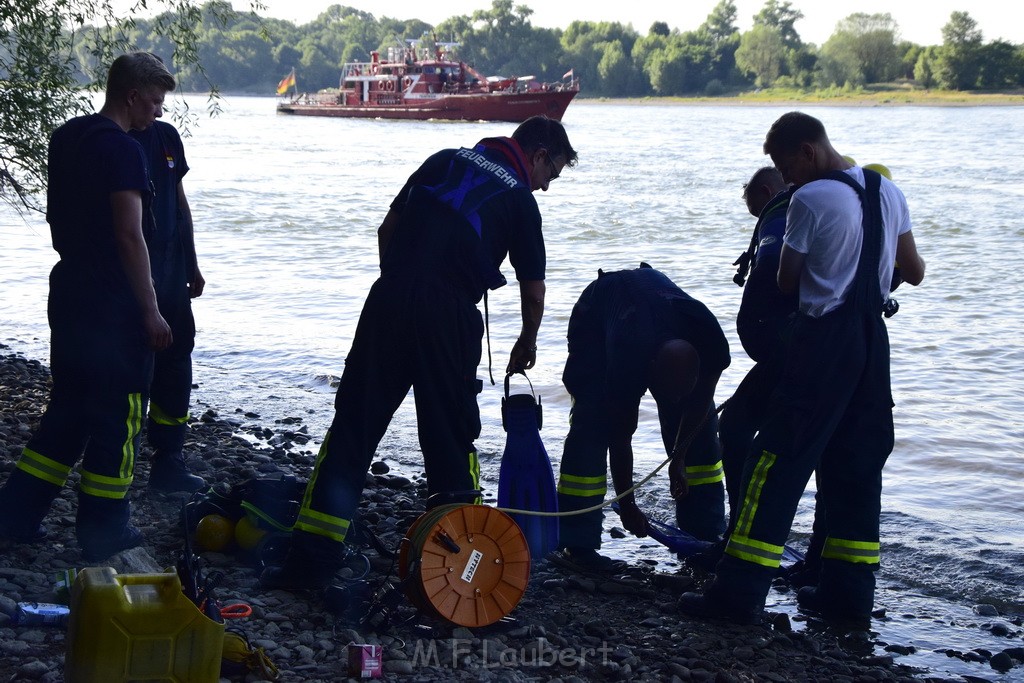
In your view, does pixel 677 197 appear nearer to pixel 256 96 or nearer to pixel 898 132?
pixel 898 132

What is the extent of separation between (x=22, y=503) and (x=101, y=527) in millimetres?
314

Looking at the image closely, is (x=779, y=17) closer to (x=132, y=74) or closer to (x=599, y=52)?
(x=599, y=52)

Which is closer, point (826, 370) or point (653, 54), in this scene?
point (826, 370)

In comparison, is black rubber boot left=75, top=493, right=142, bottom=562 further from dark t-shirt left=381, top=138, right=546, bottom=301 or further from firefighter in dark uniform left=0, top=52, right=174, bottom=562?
dark t-shirt left=381, top=138, right=546, bottom=301

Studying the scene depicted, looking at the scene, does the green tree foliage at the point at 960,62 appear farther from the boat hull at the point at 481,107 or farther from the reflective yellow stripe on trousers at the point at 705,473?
the reflective yellow stripe on trousers at the point at 705,473

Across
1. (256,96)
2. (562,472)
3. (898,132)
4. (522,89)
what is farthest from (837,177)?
(256,96)

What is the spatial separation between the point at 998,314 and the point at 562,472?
9624 millimetres

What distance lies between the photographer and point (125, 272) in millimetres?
4164

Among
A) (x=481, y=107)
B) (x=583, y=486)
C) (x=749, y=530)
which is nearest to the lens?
(x=749, y=530)

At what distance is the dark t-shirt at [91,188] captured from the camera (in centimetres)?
405

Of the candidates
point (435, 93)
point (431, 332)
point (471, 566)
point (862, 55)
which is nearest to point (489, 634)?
point (471, 566)

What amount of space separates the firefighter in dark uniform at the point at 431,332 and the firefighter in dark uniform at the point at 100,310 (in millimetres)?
711

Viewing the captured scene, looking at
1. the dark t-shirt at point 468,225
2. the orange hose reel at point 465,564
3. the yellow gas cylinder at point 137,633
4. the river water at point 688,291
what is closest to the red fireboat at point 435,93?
the river water at point 688,291

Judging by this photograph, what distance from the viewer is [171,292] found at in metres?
5.09
